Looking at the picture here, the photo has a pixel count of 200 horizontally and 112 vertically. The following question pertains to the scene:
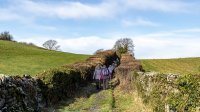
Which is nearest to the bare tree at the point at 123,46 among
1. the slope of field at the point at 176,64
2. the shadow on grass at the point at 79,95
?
the slope of field at the point at 176,64

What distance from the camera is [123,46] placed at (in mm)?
106125

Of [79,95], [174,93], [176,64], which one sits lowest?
[79,95]

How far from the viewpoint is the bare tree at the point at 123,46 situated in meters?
101

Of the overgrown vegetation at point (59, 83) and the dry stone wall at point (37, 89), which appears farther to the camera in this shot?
the overgrown vegetation at point (59, 83)

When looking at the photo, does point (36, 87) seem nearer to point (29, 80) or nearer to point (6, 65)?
point (29, 80)

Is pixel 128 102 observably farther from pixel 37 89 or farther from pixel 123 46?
pixel 123 46

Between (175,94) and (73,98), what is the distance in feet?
41.7

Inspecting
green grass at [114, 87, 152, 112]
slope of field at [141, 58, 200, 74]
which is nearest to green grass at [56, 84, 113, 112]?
green grass at [114, 87, 152, 112]

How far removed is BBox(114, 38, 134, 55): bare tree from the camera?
332 ft

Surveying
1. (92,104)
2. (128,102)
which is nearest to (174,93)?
(92,104)

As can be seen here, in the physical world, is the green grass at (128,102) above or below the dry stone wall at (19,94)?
below

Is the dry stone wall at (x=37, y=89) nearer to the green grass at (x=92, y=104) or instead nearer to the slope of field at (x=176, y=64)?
the green grass at (x=92, y=104)

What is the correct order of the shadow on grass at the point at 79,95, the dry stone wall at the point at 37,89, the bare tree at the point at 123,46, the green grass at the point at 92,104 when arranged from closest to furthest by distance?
the dry stone wall at the point at 37,89
the green grass at the point at 92,104
the shadow on grass at the point at 79,95
the bare tree at the point at 123,46

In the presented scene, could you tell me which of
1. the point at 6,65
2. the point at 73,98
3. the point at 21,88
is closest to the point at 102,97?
the point at 73,98
